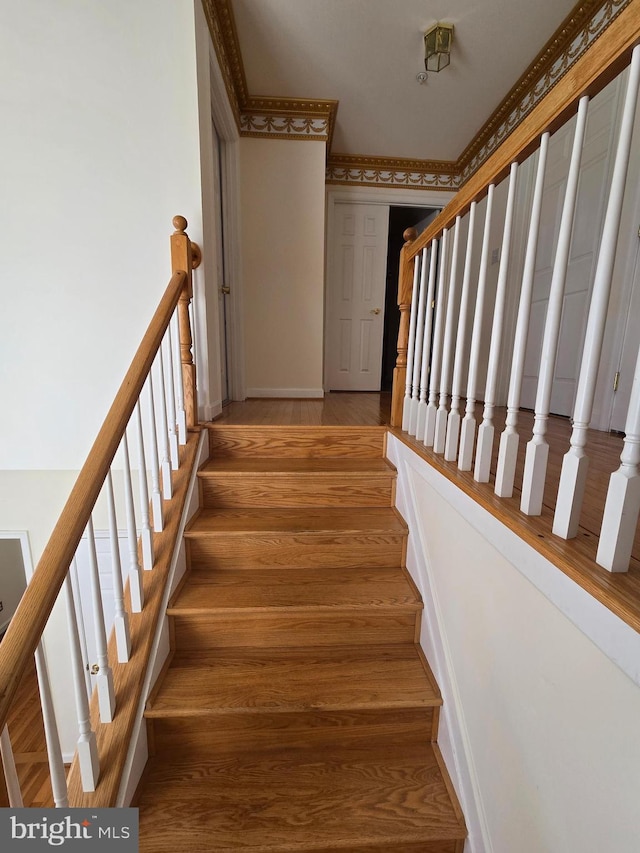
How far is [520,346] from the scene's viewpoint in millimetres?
894

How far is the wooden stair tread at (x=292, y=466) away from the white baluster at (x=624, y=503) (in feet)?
3.79

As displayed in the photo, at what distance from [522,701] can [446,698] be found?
0.43m

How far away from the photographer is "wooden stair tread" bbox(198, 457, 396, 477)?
175cm

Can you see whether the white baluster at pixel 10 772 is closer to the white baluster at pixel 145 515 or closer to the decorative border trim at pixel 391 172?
the white baluster at pixel 145 515

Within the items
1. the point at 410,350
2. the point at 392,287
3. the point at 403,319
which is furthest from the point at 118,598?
the point at 392,287

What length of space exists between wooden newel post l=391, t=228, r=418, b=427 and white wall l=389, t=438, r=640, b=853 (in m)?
0.67

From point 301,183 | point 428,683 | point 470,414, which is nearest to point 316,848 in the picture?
point 428,683

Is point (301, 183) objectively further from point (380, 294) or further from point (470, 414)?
point (470, 414)

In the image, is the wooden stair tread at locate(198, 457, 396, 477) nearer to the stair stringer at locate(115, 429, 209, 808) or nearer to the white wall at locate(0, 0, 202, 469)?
the stair stringer at locate(115, 429, 209, 808)

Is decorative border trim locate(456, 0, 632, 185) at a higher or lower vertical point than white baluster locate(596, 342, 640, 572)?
higher

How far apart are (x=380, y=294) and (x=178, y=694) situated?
376 centimetres

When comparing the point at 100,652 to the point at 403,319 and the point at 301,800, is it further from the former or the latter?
the point at 403,319

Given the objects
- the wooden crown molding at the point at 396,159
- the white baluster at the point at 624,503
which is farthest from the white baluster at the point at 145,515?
the wooden crown molding at the point at 396,159

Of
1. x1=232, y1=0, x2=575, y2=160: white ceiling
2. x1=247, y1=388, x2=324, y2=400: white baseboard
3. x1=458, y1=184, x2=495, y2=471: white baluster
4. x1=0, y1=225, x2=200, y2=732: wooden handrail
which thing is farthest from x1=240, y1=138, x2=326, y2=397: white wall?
x1=458, y1=184, x2=495, y2=471: white baluster
